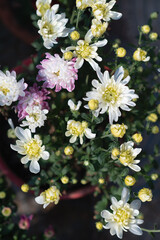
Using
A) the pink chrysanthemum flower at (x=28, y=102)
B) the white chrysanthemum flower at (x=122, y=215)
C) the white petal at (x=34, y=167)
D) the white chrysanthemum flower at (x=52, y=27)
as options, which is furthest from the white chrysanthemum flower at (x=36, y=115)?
the white chrysanthemum flower at (x=122, y=215)

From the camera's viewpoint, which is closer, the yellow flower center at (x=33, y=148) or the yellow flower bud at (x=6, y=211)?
the yellow flower center at (x=33, y=148)

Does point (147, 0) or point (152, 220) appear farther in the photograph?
point (147, 0)

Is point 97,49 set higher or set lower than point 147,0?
higher

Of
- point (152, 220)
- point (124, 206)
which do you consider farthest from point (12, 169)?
point (152, 220)

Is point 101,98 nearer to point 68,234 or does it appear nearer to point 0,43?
point 68,234

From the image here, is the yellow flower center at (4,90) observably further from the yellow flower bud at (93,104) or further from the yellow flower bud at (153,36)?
the yellow flower bud at (153,36)

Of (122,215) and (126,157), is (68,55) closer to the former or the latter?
(126,157)

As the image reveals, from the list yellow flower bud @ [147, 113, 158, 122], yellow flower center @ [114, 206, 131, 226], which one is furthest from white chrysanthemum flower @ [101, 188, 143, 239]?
yellow flower bud @ [147, 113, 158, 122]
